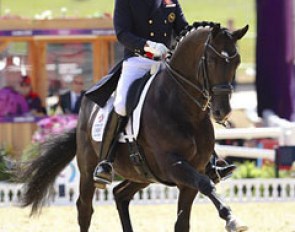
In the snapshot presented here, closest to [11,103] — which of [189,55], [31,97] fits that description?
[31,97]

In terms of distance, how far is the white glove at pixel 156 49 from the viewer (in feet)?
27.5

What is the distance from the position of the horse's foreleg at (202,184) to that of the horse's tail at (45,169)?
87.3 inches

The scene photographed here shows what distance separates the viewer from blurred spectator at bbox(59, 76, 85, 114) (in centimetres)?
1520

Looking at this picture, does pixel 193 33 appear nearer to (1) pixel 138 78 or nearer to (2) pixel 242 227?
(1) pixel 138 78

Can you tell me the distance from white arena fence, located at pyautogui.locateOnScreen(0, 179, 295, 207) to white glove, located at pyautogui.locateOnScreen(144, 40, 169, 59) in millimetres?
4700

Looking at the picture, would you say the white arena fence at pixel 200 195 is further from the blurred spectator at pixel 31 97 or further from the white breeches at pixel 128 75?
the white breeches at pixel 128 75

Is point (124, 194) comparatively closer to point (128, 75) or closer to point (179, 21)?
point (128, 75)

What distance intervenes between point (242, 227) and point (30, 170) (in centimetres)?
344

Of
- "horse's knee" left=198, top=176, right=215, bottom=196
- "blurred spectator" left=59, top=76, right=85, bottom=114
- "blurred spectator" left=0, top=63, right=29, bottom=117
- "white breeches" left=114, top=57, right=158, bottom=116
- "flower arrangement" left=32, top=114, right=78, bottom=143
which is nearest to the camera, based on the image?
"horse's knee" left=198, top=176, right=215, bottom=196

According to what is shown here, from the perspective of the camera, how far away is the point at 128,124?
873 centimetres

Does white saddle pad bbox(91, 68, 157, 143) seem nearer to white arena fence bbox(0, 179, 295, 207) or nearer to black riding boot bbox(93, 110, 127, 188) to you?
black riding boot bbox(93, 110, 127, 188)

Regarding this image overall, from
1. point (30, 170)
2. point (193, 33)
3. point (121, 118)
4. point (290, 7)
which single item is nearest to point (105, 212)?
point (30, 170)

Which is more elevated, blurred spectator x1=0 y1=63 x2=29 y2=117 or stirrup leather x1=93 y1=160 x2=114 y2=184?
stirrup leather x1=93 y1=160 x2=114 y2=184

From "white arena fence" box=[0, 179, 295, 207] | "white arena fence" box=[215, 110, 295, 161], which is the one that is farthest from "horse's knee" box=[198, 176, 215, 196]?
"white arena fence" box=[215, 110, 295, 161]
